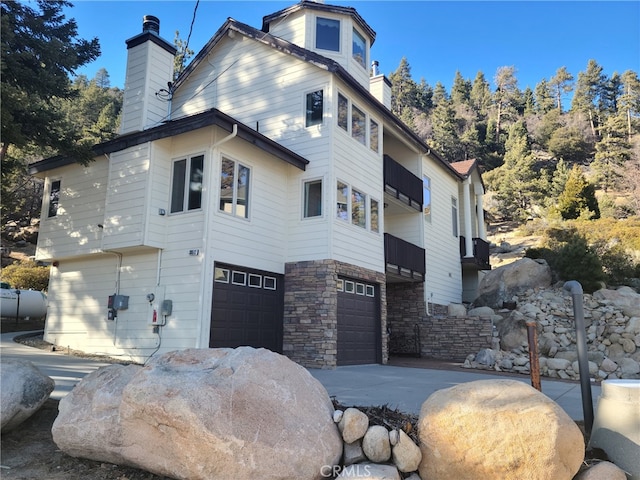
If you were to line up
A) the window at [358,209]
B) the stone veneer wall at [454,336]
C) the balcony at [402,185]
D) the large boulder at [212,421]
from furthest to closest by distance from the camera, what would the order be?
the balcony at [402,185], the stone veneer wall at [454,336], the window at [358,209], the large boulder at [212,421]

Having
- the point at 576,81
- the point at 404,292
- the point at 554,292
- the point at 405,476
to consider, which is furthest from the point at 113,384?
the point at 576,81

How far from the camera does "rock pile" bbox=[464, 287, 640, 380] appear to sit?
1398 centimetres

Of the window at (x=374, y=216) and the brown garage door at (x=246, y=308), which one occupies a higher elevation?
the window at (x=374, y=216)

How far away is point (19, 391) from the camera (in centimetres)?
546

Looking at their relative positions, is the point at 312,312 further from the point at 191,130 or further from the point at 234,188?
the point at 191,130

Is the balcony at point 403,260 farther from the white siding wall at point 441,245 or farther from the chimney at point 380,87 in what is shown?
the chimney at point 380,87

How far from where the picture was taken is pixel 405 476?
182 inches

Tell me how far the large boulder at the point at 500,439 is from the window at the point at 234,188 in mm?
8565

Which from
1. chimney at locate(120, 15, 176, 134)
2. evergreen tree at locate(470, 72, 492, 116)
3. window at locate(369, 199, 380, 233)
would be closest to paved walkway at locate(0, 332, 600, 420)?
window at locate(369, 199, 380, 233)

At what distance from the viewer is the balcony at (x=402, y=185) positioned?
16922 mm

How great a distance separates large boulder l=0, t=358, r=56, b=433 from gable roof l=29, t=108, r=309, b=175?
22.3 ft

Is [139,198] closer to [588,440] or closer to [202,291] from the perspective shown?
[202,291]

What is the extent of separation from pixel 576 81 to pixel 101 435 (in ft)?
256

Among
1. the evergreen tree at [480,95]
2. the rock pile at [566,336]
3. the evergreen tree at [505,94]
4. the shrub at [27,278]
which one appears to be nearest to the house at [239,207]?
the rock pile at [566,336]
